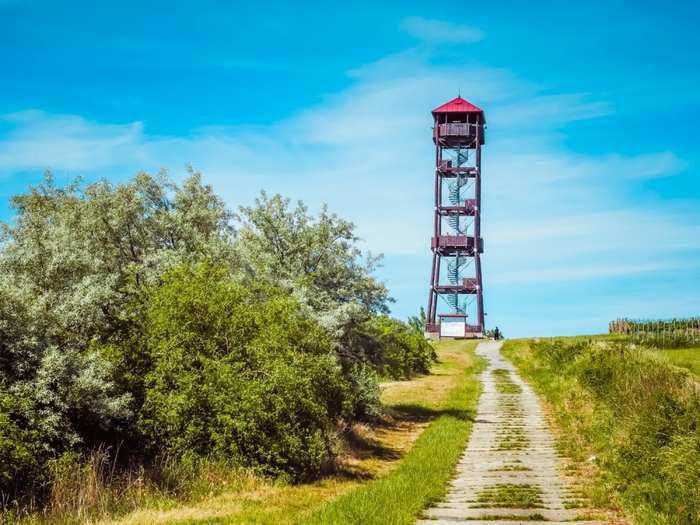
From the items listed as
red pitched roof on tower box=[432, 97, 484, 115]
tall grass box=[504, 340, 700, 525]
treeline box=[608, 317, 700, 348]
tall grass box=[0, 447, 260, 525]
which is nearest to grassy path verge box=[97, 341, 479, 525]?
tall grass box=[0, 447, 260, 525]

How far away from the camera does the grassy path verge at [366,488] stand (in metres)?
11.4

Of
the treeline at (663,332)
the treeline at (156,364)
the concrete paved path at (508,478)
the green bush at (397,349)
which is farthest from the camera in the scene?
the treeline at (663,332)

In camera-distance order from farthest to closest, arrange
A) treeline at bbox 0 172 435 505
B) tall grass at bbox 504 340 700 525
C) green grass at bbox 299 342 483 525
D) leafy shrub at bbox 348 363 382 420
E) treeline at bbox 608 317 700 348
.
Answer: treeline at bbox 608 317 700 348
leafy shrub at bbox 348 363 382 420
treeline at bbox 0 172 435 505
green grass at bbox 299 342 483 525
tall grass at bbox 504 340 700 525

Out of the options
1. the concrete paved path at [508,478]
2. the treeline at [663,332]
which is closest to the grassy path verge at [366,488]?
the concrete paved path at [508,478]

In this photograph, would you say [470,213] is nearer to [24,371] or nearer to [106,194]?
[106,194]

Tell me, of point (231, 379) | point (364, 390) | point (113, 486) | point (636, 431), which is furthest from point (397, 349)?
point (113, 486)

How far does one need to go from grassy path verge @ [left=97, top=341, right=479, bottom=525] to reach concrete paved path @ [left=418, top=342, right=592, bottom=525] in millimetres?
425

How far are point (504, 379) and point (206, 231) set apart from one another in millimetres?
19628

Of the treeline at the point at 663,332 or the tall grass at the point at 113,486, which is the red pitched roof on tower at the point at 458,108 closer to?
the treeline at the point at 663,332

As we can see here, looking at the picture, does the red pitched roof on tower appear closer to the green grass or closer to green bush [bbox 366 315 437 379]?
green bush [bbox 366 315 437 379]

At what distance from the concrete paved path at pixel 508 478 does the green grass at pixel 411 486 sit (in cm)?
28

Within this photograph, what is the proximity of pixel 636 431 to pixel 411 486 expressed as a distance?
461cm

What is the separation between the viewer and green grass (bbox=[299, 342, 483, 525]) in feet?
36.5

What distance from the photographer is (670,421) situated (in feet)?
45.8
